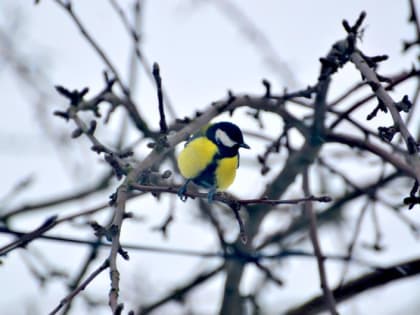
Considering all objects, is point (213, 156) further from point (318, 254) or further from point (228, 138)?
point (318, 254)

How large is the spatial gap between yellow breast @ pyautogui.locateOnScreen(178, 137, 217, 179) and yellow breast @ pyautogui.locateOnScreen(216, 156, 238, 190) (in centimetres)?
4

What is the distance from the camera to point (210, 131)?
212 centimetres

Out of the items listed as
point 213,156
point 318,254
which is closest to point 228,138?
point 213,156

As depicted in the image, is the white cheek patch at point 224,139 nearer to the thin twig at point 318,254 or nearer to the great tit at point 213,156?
the great tit at point 213,156

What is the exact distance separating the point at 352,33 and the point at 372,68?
0.09 meters

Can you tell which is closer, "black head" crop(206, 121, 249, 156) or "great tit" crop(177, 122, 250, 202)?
"great tit" crop(177, 122, 250, 202)

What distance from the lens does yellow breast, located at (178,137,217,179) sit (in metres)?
1.90

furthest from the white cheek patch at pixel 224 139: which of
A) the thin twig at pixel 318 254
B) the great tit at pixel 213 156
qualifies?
the thin twig at pixel 318 254

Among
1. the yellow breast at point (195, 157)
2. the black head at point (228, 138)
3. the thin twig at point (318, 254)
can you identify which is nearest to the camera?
the thin twig at point (318, 254)

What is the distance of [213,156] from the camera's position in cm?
198

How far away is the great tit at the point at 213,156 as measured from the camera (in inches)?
75.1

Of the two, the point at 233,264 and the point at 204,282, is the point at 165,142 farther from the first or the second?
the point at 204,282

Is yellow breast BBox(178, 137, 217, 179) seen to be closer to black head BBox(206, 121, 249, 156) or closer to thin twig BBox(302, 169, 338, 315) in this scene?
black head BBox(206, 121, 249, 156)

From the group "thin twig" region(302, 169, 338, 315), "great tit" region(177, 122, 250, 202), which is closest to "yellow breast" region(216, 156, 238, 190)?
"great tit" region(177, 122, 250, 202)
